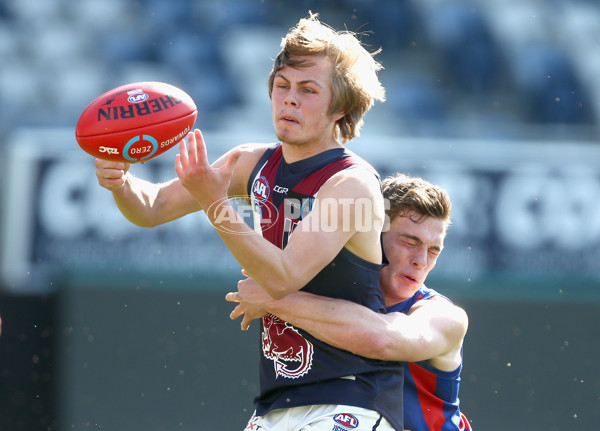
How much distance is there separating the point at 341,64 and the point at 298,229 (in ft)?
2.73

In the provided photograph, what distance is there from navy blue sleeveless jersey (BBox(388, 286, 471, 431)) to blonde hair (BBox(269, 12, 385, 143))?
94 cm

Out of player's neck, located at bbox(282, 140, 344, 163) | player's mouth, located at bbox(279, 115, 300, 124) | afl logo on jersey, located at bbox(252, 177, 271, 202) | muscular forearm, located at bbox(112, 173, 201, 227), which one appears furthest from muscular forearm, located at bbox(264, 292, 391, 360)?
muscular forearm, located at bbox(112, 173, 201, 227)

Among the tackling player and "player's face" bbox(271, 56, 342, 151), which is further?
"player's face" bbox(271, 56, 342, 151)

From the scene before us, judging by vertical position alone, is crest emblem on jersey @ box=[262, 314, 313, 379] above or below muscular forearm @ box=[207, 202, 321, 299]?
below

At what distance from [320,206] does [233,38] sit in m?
6.54

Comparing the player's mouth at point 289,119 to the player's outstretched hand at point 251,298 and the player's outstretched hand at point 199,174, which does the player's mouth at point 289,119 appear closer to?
the player's outstretched hand at point 199,174

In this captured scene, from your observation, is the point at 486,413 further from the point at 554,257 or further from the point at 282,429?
the point at 282,429

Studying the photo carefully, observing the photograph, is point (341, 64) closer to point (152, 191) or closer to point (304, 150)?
point (304, 150)

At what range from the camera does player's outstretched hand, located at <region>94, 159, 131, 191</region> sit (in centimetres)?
351

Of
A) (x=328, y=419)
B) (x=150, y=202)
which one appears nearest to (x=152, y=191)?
(x=150, y=202)

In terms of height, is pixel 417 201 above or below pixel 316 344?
above

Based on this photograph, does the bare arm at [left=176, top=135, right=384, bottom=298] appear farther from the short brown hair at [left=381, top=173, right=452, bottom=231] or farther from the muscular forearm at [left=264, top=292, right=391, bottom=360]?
the short brown hair at [left=381, top=173, right=452, bottom=231]

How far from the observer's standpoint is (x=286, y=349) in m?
3.21

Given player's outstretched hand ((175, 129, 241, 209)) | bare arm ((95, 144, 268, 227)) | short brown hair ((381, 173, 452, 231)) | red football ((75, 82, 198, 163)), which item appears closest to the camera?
player's outstretched hand ((175, 129, 241, 209))
